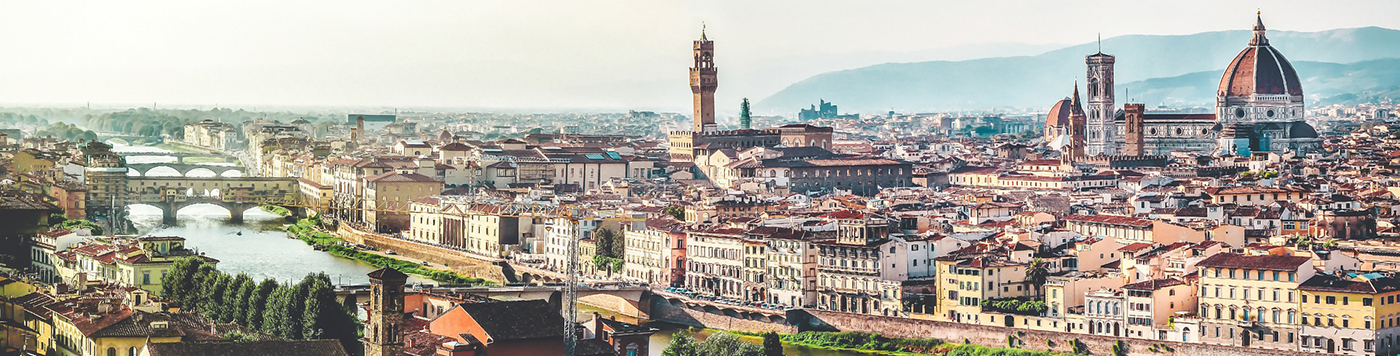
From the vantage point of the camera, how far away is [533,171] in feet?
136

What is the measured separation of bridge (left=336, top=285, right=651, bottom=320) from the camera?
21797 millimetres

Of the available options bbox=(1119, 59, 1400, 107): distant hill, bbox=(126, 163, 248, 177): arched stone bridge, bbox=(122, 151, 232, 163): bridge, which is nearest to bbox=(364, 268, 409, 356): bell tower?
bbox=(126, 163, 248, 177): arched stone bridge

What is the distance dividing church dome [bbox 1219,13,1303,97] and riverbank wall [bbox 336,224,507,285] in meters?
24.1

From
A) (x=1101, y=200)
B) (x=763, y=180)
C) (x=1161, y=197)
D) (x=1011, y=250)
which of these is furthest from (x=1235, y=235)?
(x=763, y=180)

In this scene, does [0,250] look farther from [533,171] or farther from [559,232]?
[533,171]

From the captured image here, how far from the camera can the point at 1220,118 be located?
51.5 m

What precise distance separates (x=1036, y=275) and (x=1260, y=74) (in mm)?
32361

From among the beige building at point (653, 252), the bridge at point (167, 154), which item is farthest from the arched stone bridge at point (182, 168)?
the beige building at point (653, 252)

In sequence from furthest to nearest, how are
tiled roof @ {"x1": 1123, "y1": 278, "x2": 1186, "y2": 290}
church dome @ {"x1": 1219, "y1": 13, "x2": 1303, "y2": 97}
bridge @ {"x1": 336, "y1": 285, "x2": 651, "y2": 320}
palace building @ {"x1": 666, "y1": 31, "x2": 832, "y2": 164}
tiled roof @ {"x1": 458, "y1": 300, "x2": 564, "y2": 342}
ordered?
church dome @ {"x1": 1219, "y1": 13, "x2": 1303, "y2": 97}, palace building @ {"x1": 666, "y1": 31, "x2": 832, "y2": 164}, bridge @ {"x1": 336, "y1": 285, "x2": 651, "y2": 320}, tiled roof @ {"x1": 1123, "y1": 278, "x2": 1186, "y2": 290}, tiled roof @ {"x1": 458, "y1": 300, "x2": 564, "y2": 342}

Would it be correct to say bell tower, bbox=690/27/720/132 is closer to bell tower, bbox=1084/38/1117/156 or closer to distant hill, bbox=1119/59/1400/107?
bell tower, bbox=1084/38/1117/156

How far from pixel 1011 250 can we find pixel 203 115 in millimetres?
85846

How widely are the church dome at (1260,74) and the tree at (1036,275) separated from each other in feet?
104

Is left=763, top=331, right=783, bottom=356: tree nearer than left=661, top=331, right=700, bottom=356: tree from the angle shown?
No

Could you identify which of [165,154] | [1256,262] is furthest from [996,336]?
[165,154]
